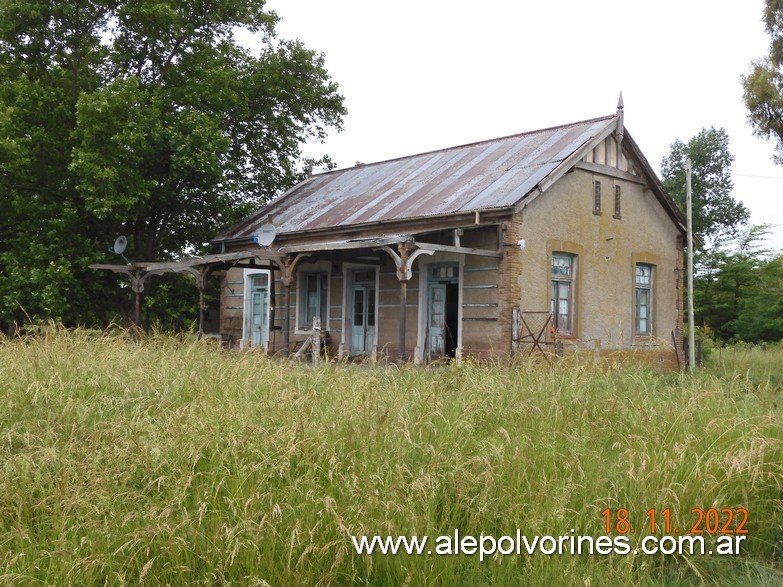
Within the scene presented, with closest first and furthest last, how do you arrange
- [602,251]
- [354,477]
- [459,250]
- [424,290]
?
[354,477]
[459,250]
[424,290]
[602,251]

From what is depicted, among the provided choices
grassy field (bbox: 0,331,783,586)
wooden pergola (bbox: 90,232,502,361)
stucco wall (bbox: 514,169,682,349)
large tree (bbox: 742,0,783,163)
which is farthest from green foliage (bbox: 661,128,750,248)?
grassy field (bbox: 0,331,783,586)

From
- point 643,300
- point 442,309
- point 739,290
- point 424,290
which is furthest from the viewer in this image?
point 739,290

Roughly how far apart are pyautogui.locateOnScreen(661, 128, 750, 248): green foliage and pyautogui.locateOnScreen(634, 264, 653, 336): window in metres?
23.3

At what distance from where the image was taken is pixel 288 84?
75.7 feet

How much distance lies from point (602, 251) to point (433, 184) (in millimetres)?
4233

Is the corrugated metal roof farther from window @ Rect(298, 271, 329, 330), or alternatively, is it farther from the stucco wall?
window @ Rect(298, 271, 329, 330)

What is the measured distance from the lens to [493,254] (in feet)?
47.8

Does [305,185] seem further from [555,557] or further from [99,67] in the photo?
[555,557]

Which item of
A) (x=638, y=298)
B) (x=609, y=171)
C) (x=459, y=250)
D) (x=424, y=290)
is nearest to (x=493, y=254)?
(x=459, y=250)

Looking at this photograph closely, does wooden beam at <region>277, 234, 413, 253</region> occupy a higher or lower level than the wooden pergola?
higher

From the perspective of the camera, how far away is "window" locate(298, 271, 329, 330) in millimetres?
19156

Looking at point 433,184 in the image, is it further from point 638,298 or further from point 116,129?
point 116,129

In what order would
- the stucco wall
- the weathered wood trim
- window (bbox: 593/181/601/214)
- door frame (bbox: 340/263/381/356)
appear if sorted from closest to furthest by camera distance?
the stucco wall
the weathered wood trim
window (bbox: 593/181/601/214)
door frame (bbox: 340/263/381/356)

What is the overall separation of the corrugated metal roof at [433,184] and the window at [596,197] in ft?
3.74
